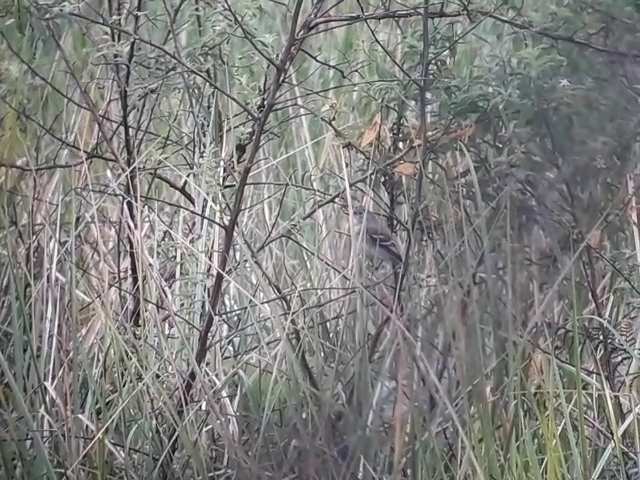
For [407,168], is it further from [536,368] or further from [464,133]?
[536,368]

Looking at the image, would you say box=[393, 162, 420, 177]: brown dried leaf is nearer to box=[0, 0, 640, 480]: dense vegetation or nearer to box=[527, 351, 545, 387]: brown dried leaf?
box=[0, 0, 640, 480]: dense vegetation

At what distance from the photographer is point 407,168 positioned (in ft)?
2.89

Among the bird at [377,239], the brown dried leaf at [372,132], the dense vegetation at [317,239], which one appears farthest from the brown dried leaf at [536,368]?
the brown dried leaf at [372,132]

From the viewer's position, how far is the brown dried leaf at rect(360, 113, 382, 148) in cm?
92

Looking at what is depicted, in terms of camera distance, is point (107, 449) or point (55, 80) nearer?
point (107, 449)

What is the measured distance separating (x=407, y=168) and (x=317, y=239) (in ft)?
0.44

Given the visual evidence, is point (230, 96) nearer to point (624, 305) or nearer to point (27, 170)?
point (27, 170)

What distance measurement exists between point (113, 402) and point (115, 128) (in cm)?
33

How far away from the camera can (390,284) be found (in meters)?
0.85

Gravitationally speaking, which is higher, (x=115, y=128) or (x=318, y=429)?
(x=115, y=128)

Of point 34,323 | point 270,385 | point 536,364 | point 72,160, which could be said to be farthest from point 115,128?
point 536,364

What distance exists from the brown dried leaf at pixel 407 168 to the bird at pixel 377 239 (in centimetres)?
6

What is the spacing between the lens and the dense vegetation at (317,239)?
0.81m

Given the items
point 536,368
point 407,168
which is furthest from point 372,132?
point 536,368
